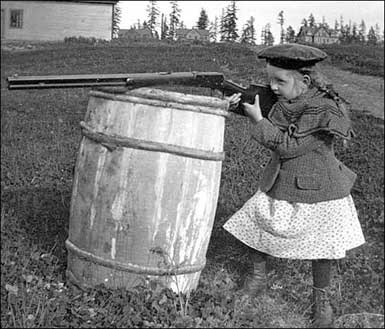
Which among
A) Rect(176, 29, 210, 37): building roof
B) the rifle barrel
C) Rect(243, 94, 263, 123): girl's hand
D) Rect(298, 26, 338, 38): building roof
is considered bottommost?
Rect(243, 94, 263, 123): girl's hand

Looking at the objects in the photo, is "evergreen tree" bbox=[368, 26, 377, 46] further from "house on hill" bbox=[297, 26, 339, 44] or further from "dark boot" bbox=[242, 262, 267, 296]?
"dark boot" bbox=[242, 262, 267, 296]

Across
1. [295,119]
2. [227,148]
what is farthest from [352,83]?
[295,119]

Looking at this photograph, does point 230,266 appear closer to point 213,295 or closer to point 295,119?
point 213,295

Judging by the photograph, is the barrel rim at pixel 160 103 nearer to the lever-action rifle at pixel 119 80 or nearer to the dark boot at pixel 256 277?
the lever-action rifle at pixel 119 80

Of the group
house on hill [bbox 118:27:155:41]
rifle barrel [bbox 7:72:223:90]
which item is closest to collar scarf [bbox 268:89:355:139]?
rifle barrel [bbox 7:72:223:90]

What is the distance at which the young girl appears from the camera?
3.66m

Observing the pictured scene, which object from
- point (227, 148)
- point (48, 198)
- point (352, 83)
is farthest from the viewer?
point (352, 83)

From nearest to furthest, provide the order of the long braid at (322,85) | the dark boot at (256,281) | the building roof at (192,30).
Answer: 1. the long braid at (322,85)
2. the dark boot at (256,281)
3. the building roof at (192,30)

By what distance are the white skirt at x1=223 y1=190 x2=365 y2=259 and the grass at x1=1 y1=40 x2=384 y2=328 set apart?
345 millimetres

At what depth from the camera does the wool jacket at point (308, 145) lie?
3.63 metres

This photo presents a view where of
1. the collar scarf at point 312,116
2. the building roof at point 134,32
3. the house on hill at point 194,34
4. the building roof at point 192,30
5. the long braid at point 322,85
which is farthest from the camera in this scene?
the building roof at point 134,32

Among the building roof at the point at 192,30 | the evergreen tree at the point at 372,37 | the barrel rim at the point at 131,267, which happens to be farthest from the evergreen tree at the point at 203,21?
the evergreen tree at the point at 372,37

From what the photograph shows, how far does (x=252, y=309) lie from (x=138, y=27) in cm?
288

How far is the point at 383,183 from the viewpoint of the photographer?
617 centimetres
